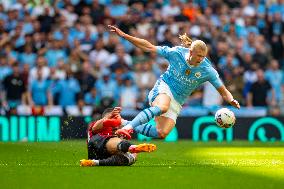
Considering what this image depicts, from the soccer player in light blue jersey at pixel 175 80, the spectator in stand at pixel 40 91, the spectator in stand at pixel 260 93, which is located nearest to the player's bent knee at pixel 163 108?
the soccer player in light blue jersey at pixel 175 80

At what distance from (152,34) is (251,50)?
2.86 meters

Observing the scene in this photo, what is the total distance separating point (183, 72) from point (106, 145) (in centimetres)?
248

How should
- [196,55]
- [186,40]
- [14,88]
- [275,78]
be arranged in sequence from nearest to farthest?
[196,55] < [186,40] < [14,88] < [275,78]

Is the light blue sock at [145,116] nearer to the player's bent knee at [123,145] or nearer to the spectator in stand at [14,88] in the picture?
the player's bent knee at [123,145]

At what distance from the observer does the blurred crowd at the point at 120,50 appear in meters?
21.7

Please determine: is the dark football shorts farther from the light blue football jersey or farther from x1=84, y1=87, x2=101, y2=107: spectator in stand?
x1=84, y1=87, x2=101, y2=107: spectator in stand

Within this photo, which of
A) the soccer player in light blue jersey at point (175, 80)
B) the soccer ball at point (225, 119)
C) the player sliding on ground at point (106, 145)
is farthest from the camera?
the soccer ball at point (225, 119)

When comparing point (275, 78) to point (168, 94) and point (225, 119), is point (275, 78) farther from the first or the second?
point (168, 94)

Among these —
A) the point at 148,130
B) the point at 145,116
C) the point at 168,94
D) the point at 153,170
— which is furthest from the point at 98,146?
the point at 168,94

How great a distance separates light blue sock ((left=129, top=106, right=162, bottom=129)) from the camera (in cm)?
1330

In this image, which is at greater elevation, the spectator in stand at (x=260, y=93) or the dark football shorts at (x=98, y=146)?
the spectator in stand at (x=260, y=93)

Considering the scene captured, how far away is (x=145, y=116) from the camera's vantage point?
13469 mm

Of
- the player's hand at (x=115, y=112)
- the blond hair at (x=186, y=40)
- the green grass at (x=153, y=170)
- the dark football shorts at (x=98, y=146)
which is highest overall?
the blond hair at (x=186, y=40)

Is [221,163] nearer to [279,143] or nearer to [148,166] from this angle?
[148,166]
